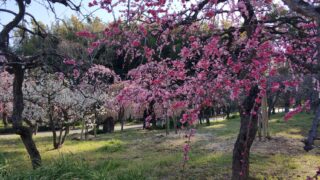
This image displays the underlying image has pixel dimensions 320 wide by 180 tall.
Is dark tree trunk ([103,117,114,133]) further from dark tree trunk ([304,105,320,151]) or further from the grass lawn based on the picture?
dark tree trunk ([304,105,320,151])

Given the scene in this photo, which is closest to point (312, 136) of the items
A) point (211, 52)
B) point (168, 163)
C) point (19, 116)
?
point (211, 52)

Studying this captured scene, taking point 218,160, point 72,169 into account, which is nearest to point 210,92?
point 72,169

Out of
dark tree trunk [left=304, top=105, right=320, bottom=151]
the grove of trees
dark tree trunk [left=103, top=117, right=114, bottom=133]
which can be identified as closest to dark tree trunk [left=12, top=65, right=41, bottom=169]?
the grove of trees

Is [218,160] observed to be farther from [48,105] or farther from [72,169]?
[48,105]

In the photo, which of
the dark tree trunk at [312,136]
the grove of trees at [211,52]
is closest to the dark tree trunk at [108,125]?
the grove of trees at [211,52]

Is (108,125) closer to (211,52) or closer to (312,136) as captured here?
(211,52)

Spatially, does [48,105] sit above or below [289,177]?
above

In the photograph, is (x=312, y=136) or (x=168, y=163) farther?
(x=168, y=163)

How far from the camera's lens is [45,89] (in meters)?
14.6

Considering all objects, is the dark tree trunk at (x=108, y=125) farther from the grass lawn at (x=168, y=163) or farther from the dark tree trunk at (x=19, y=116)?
the dark tree trunk at (x=19, y=116)

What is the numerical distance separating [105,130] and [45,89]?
11958 mm

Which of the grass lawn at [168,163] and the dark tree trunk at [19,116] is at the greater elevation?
the dark tree trunk at [19,116]

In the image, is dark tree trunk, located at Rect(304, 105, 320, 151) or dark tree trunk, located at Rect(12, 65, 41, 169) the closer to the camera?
dark tree trunk, located at Rect(304, 105, 320, 151)

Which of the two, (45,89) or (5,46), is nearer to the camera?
(5,46)
